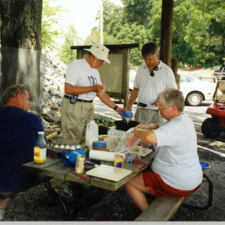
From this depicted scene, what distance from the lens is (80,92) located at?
3422 mm

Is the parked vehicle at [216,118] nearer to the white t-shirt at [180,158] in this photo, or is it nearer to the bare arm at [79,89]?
the bare arm at [79,89]

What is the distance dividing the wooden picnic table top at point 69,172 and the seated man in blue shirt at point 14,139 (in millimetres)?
197

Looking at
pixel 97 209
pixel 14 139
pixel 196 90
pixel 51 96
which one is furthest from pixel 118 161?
pixel 196 90

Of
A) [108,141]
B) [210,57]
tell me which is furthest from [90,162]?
[210,57]

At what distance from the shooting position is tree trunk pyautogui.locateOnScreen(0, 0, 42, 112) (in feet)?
14.5

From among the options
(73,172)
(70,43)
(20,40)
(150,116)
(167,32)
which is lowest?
(73,172)

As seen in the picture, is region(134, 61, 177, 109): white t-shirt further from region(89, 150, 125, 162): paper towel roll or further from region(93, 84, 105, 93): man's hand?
region(89, 150, 125, 162): paper towel roll

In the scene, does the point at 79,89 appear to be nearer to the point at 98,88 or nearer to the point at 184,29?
the point at 98,88

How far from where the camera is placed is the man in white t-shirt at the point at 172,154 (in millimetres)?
2447

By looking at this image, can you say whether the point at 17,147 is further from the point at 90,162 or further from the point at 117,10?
the point at 117,10

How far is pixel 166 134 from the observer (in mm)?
2410

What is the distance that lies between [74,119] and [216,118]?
4492 millimetres

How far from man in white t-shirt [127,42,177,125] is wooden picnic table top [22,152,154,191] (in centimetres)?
147

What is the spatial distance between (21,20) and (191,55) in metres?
31.9
